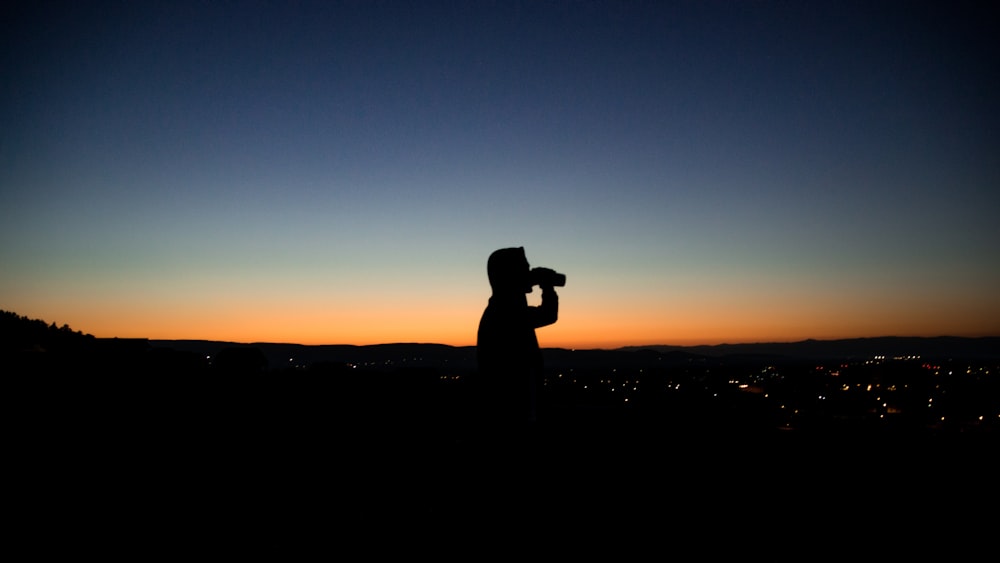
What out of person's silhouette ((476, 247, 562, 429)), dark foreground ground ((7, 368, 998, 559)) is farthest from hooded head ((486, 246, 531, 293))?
dark foreground ground ((7, 368, 998, 559))

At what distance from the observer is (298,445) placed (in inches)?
267

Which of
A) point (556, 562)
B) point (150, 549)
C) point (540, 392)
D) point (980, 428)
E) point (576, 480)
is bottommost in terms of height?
point (150, 549)

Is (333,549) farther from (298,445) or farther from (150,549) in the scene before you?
(298,445)

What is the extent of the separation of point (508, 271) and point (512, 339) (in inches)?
15.6

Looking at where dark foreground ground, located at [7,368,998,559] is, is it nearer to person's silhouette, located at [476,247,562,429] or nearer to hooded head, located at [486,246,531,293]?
person's silhouette, located at [476,247,562,429]

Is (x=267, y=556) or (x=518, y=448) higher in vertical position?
(x=518, y=448)

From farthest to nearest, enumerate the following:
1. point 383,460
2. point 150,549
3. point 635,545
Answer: point 383,460
point 150,549
point 635,545

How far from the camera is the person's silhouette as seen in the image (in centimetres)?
312

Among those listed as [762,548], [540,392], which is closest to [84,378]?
[540,392]

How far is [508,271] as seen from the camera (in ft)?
11.0

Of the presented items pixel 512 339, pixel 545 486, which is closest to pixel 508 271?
pixel 512 339

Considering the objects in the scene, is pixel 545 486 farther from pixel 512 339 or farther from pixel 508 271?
pixel 508 271

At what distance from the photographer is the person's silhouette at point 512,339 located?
3.12m

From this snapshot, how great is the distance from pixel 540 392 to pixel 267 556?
1.91 m
